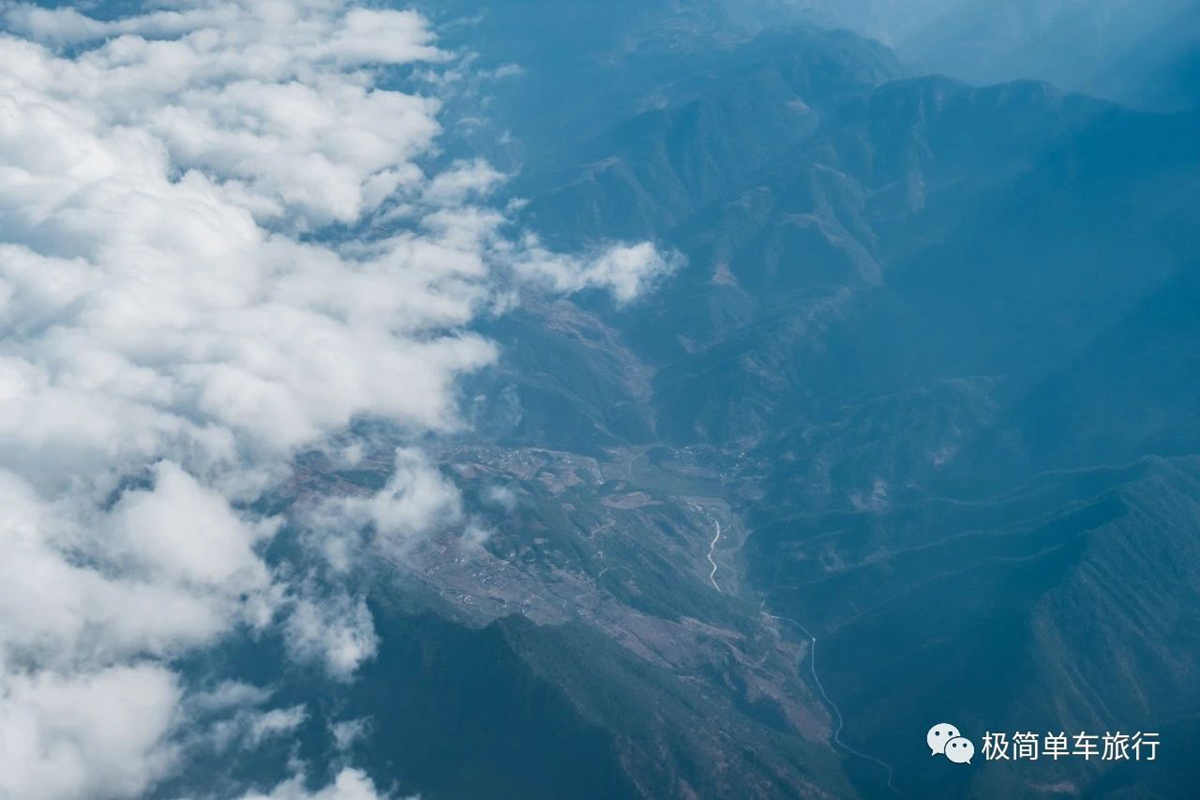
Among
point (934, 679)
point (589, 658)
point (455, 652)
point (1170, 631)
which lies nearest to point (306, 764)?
point (455, 652)

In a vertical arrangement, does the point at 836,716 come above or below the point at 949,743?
above

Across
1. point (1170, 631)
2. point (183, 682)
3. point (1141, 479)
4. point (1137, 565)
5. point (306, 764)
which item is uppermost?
point (1141, 479)

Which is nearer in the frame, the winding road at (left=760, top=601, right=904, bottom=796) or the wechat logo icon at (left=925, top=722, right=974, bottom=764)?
the wechat logo icon at (left=925, top=722, right=974, bottom=764)

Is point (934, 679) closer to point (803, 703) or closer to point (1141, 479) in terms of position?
point (803, 703)

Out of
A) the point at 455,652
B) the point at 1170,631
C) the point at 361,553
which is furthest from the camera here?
the point at 361,553

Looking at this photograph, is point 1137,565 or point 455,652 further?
point 1137,565

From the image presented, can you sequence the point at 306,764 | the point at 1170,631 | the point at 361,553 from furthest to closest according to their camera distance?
the point at 361,553 < the point at 1170,631 < the point at 306,764

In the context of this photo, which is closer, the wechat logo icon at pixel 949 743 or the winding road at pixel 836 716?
the wechat logo icon at pixel 949 743

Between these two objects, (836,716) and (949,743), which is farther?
(836,716)
